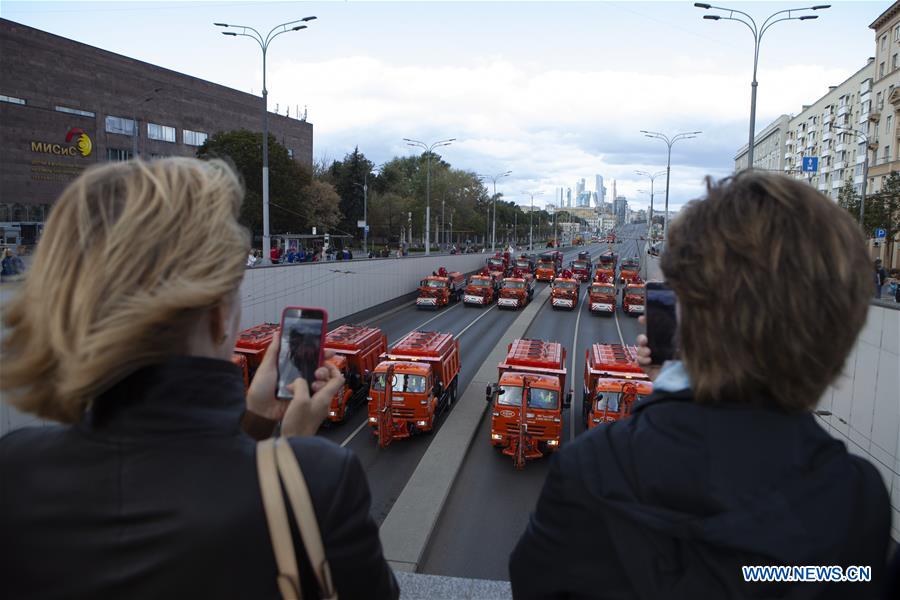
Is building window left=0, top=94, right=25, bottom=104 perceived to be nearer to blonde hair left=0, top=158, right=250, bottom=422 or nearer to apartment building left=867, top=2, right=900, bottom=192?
blonde hair left=0, top=158, right=250, bottom=422

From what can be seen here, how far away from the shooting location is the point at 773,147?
9788 cm

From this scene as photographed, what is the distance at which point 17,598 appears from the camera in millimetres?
1646

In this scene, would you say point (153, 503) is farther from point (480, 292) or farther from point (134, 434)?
point (480, 292)

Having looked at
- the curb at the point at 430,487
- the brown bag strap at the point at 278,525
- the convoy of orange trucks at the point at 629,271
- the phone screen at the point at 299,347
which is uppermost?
the phone screen at the point at 299,347

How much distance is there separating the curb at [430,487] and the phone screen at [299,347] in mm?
7705

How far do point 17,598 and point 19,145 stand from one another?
190 ft

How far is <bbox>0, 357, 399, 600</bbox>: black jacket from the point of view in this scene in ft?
5.10

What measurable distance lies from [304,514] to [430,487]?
47.4 ft

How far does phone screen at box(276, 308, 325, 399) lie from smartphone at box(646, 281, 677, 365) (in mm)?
1411

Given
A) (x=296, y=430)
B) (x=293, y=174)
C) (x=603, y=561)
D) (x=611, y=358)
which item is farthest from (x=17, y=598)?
(x=293, y=174)

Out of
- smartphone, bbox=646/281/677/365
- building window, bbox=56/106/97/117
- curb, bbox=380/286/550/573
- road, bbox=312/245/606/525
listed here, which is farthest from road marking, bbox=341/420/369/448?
building window, bbox=56/106/97/117

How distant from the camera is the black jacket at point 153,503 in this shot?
1555mm

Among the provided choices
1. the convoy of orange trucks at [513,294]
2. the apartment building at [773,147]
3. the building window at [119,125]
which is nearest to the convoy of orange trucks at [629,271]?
the convoy of orange trucks at [513,294]

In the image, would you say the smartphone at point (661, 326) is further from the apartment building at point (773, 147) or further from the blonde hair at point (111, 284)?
the apartment building at point (773, 147)
